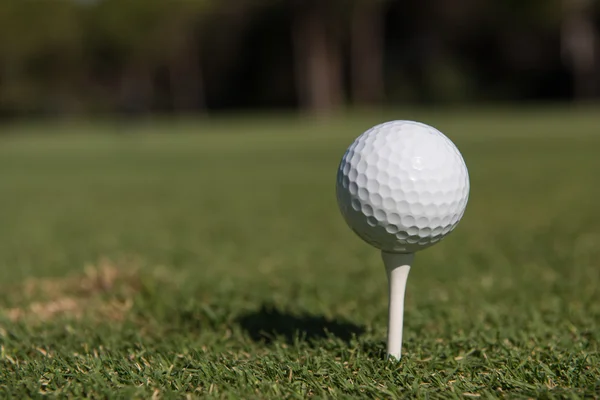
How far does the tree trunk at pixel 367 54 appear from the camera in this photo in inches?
1617

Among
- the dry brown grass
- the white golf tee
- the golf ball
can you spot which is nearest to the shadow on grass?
the white golf tee

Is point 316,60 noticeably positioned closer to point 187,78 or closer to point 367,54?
point 367,54

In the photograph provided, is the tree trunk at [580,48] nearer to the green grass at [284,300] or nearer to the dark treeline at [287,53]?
the dark treeline at [287,53]

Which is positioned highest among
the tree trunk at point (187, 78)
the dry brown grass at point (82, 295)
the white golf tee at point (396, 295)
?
the white golf tee at point (396, 295)

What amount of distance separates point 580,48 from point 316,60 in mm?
15344

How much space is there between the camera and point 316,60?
1613 inches

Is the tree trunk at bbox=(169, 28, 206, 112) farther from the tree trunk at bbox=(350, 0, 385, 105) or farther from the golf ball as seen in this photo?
the golf ball

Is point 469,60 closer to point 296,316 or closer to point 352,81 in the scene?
point 352,81

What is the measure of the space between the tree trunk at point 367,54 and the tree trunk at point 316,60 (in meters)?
1.23

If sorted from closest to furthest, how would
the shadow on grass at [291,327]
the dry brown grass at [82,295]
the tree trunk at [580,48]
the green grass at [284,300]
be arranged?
the green grass at [284,300]
the shadow on grass at [291,327]
the dry brown grass at [82,295]
the tree trunk at [580,48]

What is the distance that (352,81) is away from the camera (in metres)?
43.1

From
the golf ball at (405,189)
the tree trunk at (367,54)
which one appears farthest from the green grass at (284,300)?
the tree trunk at (367,54)

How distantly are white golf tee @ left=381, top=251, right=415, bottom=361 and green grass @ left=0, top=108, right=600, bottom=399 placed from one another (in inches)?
3.3

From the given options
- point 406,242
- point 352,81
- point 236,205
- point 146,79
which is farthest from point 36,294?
point 146,79
